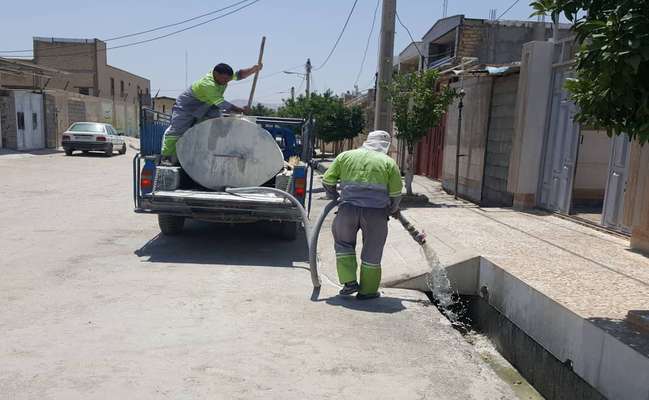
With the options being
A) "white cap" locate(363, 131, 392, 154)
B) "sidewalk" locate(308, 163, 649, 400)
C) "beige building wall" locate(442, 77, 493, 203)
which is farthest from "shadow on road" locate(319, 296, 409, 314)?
"beige building wall" locate(442, 77, 493, 203)

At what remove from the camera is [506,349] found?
530 centimetres

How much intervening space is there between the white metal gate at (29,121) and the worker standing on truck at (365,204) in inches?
896

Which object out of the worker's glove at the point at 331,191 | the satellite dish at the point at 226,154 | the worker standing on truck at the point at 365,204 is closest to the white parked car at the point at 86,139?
the satellite dish at the point at 226,154

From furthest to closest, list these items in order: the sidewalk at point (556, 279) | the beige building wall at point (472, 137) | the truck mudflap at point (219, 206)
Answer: the beige building wall at point (472, 137) → the truck mudflap at point (219, 206) → the sidewalk at point (556, 279)

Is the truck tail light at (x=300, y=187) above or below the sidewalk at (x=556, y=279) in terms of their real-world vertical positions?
above

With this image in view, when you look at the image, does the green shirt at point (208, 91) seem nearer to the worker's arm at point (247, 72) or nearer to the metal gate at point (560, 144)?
the worker's arm at point (247, 72)

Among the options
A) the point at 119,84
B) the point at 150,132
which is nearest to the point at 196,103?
the point at 150,132

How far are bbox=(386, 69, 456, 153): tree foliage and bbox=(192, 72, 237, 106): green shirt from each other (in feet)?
17.6

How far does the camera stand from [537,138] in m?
9.72

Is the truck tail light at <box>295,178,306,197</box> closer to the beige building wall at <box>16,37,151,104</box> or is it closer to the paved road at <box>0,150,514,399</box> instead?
the paved road at <box>0,150,514,399</box>

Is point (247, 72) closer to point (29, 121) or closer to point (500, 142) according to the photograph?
point (500, 142)

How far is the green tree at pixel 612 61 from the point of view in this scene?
3.07 m

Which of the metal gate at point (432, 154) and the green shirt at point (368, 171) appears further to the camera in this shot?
the metal gate at point (432, 154)

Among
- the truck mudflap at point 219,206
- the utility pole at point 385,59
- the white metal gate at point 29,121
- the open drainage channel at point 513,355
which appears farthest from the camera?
the white metal gate at point 29,121
